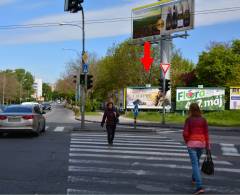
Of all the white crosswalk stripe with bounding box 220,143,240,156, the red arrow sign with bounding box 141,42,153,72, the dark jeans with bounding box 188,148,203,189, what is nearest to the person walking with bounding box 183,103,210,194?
the dark jeans with bounding box 188,148,203,189

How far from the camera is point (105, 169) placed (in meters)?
11.2

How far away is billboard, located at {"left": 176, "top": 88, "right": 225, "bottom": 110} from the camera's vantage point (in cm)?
5284

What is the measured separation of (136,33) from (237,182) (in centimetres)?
4821

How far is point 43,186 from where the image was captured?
9.07 metres

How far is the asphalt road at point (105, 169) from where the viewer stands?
8.98 m

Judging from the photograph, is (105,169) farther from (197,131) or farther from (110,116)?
(110,116)

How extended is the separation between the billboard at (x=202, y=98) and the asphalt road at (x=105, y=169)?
1412 inches

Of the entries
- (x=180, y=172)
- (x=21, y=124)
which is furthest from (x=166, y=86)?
(x=180, y=172)

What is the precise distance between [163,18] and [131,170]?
141 ft

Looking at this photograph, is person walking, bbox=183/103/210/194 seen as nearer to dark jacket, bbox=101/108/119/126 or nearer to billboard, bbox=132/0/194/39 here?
dark jacket, bbox=101/108/119/126

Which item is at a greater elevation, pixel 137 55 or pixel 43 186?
pixel 137 55

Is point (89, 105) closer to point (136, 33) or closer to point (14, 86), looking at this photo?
point (136, 33)

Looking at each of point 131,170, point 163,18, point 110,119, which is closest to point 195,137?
point 131,170

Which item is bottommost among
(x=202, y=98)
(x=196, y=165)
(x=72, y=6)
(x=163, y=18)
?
(x=196, y=165)
